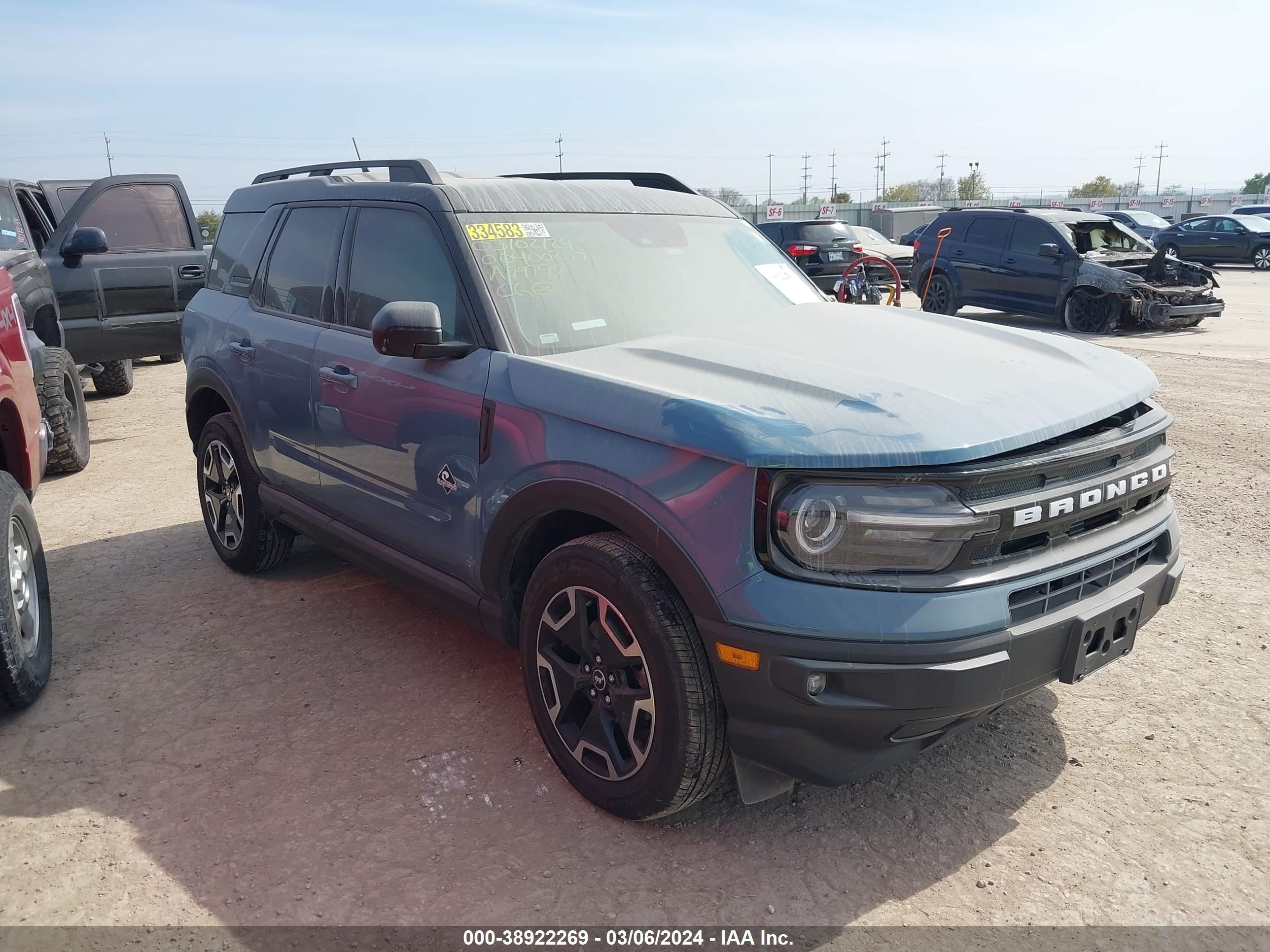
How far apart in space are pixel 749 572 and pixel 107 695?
9.49 ft

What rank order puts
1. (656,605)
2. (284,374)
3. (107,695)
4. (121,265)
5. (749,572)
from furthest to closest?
(121,265) < (284,374) < (107,695) < (656,605) < (749,572)

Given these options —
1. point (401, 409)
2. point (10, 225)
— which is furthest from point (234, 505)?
point (10, 225)

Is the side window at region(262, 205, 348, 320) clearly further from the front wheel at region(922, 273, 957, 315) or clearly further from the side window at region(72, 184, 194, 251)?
the front wheel at region(922, 273, 957, 315)

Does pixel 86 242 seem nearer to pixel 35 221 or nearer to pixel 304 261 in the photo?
pixel 35 221

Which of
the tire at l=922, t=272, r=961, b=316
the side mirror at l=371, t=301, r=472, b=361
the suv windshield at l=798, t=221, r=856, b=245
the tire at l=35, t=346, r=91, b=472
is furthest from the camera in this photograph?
the suv windshield at l=798, t=221, r=856, b=245

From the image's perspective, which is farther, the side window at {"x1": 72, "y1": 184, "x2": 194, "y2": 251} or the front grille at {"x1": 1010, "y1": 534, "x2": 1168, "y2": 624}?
the side window at {"x1": 72, "y1": 184, "x2": 194, "y2": 251}

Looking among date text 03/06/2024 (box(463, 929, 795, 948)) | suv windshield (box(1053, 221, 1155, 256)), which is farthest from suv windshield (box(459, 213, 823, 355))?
suv windshield (box(1053, 221, 1155, 256))

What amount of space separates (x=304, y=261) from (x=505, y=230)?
129 cm

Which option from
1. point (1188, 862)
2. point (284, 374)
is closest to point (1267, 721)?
point (1188, 862)

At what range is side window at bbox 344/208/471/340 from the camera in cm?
358

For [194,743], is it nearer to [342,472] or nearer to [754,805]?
[342,472]

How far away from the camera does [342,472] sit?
4.17 meters

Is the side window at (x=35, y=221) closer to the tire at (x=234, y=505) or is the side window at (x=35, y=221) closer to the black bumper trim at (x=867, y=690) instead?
the tire at (x=234, y=505)

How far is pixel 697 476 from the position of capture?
2.68 meters
